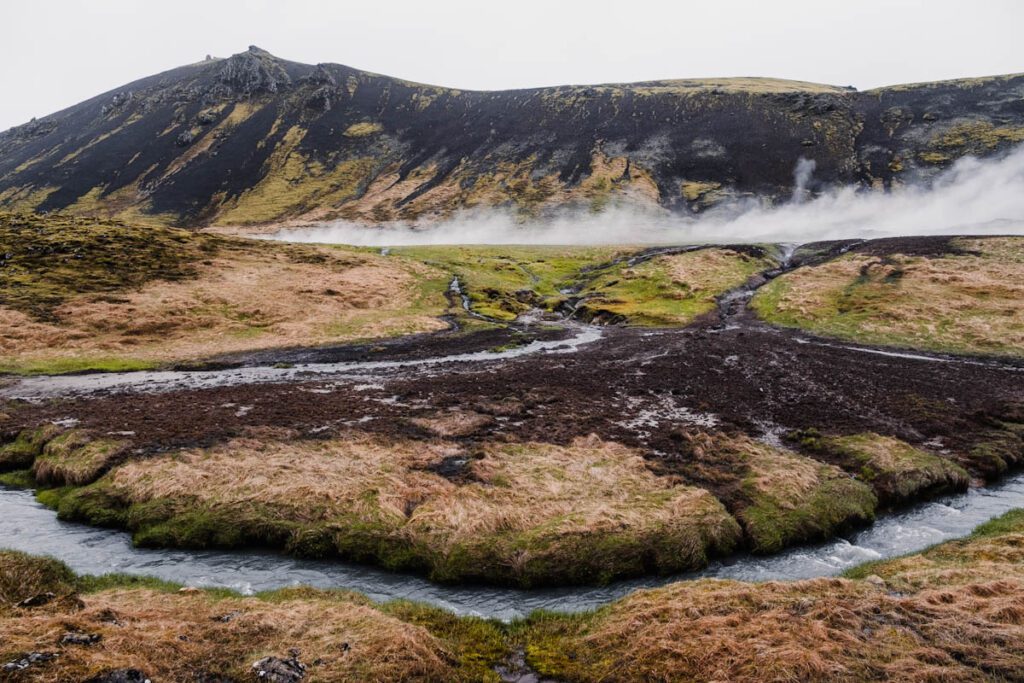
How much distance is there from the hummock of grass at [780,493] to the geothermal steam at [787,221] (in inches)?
4982

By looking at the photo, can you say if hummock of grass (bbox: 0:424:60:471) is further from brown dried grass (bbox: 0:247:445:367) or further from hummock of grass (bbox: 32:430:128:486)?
brown dried grass (bbox: 0:247:445:367)

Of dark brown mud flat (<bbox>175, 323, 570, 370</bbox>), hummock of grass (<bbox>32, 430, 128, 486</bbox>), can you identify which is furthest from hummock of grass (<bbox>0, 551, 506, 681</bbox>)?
dark brown mud flat (<bbox>175, 323, 570, 370</bbox>)

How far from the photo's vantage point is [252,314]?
243ft

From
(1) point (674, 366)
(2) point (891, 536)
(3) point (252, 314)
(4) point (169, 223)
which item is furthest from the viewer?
(4) point (169, 223)

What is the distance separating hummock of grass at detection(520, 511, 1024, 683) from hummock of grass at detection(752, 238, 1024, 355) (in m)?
53.7

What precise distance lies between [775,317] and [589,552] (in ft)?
222

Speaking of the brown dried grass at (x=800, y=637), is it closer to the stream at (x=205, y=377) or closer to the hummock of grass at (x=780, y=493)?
the hummock of grass at (x=780, y=493)

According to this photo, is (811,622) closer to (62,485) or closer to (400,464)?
(400,464)

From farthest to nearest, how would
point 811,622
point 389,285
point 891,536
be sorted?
1. point 389,285
2. point 891,536
3. point 811,622

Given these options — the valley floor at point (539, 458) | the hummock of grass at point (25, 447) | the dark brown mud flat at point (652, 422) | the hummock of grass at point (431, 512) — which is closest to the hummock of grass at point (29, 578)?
the valley floor at point (539, 458)

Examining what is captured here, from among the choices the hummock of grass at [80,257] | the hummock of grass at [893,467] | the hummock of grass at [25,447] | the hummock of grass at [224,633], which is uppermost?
the hummock of grass at [80,257]

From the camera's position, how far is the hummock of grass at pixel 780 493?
2316cm

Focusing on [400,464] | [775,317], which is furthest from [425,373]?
[775,317]

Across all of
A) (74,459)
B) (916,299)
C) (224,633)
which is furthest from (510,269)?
(224,633)
